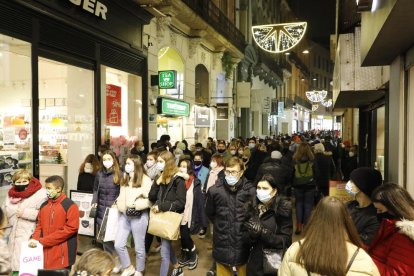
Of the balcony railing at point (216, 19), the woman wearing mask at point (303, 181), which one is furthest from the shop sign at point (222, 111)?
the woman wearing mask at point (303, 181)

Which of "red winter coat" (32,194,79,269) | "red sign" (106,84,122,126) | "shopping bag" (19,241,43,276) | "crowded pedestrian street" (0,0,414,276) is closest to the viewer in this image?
"crowded pedestrian street" (0,0,414,276)

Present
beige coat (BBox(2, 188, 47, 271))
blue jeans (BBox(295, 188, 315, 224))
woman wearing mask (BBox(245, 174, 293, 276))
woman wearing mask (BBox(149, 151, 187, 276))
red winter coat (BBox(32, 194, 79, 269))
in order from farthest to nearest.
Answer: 1. blue jeans (BBox(295, 188, 315, 224))
2. woman wearing mask (BBox(149, 151, 187, 276))
3. beige coat (BBox(2, 188, 47, 271))
4. red winter coat (BBox(32, 194, 79, 269))
5. woman wearing mask (BBox(245, 174, 293, 276))

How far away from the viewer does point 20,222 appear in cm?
432

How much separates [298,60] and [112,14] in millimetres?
39410

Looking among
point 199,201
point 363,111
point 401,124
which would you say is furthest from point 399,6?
point 363,111

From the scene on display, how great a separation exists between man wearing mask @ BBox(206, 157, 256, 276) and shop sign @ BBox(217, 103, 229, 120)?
14.1 metres

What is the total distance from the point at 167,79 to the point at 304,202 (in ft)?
20.5

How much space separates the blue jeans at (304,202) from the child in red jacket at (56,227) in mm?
4895

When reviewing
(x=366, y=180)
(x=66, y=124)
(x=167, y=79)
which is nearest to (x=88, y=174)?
(x=66, y=124)

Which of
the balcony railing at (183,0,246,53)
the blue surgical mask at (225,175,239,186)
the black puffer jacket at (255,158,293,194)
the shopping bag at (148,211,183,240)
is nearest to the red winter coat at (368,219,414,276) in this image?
the blue surgical mask at (225,175,239,186)

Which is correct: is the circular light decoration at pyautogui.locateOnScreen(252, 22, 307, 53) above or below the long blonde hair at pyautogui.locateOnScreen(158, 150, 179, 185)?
above

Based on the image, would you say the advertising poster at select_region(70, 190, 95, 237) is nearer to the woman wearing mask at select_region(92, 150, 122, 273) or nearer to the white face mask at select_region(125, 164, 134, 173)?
the woman wearing mask at select_region(92, 150, 122, 273)

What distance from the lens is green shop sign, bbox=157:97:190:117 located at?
40.7 ft

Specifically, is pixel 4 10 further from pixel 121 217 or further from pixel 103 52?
pixel 121 217
